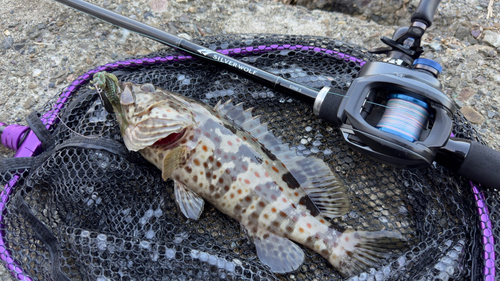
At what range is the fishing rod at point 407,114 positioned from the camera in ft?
6.82

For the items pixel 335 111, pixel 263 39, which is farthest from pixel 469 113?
pixel 263 39

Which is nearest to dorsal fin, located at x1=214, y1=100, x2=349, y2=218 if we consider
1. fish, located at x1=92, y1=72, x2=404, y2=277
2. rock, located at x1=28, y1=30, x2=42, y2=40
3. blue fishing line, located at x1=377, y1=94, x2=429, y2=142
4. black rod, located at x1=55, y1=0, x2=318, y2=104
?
fish, located at x1=92, y1=72, x2=404, y2=277

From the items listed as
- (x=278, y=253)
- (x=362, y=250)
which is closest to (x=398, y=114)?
(x=362, y=250)

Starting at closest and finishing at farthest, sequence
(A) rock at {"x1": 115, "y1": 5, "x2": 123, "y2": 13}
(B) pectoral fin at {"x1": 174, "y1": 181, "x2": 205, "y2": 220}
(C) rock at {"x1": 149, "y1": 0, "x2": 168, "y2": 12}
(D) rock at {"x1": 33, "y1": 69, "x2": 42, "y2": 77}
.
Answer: (B) pectoral fin at {"x1": 174, "y1": 181, "x2": 205, "y2": 220}, (D) rock at {"x1": 33, "y1": 69, "x2": 42, "y2": 77}, (A) rock at {"x1": 115, "y1": 5, "x2": 123, "y2": 13}, (C) rock at {"x1": 149, "y1": 0, "x2": 168, "y2": 12}

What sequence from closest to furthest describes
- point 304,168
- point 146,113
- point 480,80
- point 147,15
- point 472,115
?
point 146,113, point 304,168, point 472,115, point 480,80, point 147,15

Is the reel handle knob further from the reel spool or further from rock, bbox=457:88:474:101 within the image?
rock, bbox=457:88:474:101

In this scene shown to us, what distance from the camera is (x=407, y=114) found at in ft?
6.91

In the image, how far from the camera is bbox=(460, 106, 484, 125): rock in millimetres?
3199

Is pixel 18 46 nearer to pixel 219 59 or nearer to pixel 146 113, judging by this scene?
pixel 146 113

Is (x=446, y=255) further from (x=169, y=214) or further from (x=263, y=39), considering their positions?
(x=263, y=39)

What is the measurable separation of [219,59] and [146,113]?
0.71 metres

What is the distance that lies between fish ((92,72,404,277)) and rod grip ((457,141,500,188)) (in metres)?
0.62

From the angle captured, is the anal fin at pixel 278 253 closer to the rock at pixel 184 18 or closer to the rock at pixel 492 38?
the rock at pixel 184 18

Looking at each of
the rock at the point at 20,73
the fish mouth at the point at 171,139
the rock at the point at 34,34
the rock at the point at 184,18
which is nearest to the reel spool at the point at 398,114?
the fish mouth at the point at 171,139
